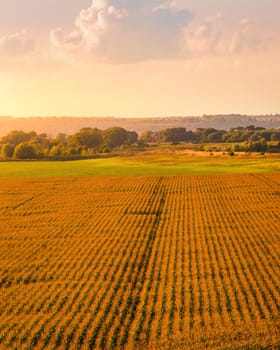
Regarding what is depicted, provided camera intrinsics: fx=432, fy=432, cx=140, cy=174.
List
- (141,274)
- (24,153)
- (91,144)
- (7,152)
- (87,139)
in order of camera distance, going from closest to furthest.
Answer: (141,274), (24,153), (7,152), (87,139), (91,144)

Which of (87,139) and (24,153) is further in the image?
(87,139)

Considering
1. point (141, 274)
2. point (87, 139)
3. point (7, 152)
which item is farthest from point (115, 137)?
point (141, 274)

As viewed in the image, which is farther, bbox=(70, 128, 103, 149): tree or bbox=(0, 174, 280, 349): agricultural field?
bbox=(70, 128, 103, 149): tree

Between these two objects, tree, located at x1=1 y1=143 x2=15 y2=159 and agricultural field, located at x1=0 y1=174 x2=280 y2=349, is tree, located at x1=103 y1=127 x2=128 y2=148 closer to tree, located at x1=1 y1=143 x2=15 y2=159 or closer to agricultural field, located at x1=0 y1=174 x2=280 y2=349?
tree, located at x1=1 y1=143 x2=15 y2=159

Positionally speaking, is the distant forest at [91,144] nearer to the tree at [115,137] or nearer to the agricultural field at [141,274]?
the tree at [115,137]

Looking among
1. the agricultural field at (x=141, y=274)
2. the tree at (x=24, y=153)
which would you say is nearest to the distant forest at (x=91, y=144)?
the tree at (x=24, y=153)

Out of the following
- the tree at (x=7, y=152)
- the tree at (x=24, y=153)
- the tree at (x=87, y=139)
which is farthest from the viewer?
the tree at (x=87, y=139)

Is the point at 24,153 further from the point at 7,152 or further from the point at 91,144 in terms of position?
the point at 91,144

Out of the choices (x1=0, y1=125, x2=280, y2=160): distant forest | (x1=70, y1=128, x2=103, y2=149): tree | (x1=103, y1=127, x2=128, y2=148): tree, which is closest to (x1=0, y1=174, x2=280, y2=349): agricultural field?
(x1=0, y1=125, x2=280, y2=160): distant forest

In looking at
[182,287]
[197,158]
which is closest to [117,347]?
[182,287]
